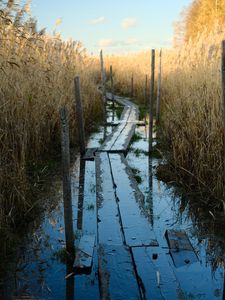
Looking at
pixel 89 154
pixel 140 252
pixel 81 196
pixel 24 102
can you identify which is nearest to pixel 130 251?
pixel 140 252

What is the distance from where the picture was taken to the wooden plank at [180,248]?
2604 millimetres

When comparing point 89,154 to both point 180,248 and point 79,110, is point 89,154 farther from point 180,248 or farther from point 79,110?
point 180,248

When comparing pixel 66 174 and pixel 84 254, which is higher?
pixel 66 174

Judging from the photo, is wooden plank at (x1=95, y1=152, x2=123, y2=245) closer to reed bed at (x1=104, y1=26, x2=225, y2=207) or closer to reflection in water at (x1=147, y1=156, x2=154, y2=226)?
reflection in water at (x1=147, y1=156, x2=154, y2=226)

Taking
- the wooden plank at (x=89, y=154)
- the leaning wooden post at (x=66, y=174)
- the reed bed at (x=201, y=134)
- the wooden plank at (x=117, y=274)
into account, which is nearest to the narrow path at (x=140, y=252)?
the wooden plank at (x=117, y=274)

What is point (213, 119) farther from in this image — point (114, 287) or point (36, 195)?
point (114, 287)

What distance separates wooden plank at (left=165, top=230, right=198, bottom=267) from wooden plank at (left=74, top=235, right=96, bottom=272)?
1.92ft

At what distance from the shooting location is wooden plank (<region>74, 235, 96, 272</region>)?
2.48 meters

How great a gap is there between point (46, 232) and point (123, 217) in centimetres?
67

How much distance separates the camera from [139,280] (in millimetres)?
2270

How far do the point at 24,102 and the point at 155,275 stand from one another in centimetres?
280

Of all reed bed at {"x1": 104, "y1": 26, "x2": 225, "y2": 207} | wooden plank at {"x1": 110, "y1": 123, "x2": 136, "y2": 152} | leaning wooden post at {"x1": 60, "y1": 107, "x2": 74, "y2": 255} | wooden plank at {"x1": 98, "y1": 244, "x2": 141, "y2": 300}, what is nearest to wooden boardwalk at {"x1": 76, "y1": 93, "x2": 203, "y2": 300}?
wooden plank at {"x1": 98, "y1": 244, "x2": 141, "y2": 300}

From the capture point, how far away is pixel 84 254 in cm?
259

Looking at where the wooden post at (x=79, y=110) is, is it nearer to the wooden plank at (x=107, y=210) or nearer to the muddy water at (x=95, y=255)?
the wooden plank at (x=107, y=210)
